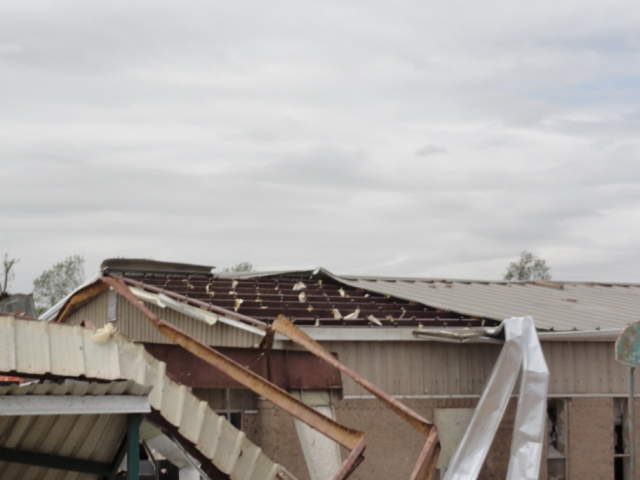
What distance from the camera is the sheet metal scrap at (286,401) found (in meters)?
11.3

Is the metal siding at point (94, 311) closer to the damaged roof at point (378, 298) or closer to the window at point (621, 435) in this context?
the damaged roof at point (378, 298)

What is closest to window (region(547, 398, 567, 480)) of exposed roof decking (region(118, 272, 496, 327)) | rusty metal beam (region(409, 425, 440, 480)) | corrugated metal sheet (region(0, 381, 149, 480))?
exposed roof decking (region(118, 272, 496, 327))

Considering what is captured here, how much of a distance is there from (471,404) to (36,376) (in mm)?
9069

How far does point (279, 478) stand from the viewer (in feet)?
39.5

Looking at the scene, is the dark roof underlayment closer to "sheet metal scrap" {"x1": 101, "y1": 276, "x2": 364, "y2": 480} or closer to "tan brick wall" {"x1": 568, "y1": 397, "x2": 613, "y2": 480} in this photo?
A: "tan brick wall" {"x1": 568, "y1": 397, "x2": 613, "y2": 480}

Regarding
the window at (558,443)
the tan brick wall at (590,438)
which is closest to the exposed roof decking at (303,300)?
the window at (558,443)

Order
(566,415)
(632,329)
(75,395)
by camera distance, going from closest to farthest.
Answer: (75,395)
(632,329)
(566,415)

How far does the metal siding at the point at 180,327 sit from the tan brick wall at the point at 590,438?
18.8ft

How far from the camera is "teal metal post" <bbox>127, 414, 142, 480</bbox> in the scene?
8406mm

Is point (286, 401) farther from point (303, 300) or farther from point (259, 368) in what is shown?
point (303, 300)

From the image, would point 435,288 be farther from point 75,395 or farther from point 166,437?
point 75,395

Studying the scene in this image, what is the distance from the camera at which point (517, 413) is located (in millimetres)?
14922

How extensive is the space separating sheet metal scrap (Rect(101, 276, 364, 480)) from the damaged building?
0.67 m

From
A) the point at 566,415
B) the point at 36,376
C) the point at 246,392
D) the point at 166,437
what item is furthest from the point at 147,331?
the point at 36,376
